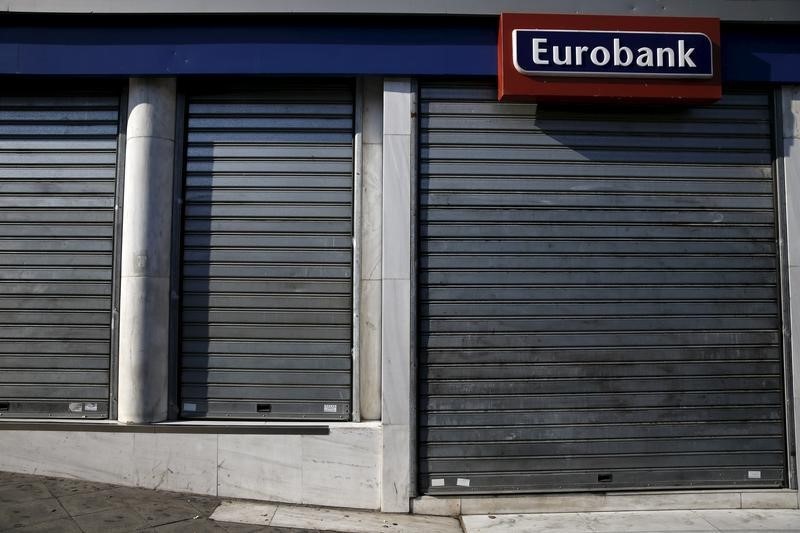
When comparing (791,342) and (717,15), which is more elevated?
(717,15)

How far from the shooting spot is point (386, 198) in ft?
19.4

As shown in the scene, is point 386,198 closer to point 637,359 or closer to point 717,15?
point 637,359

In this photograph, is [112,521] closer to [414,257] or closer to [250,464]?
[250,464]

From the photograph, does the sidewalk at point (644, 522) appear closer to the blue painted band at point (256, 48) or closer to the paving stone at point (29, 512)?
the paving stone at point (29, 512)

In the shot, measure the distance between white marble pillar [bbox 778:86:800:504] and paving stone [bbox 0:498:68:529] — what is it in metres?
7.29

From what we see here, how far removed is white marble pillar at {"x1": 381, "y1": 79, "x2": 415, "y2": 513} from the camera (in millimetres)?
5684

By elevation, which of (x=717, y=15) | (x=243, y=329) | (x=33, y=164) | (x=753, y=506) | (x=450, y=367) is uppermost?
(x=717, y=15)

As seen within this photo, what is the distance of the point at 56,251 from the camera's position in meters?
6.27

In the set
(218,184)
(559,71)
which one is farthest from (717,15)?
(218,184)

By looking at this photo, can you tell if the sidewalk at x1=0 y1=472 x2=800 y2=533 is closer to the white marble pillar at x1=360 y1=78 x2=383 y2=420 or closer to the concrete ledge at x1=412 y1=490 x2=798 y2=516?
the concrete ledge at x1=412 y1=490 x2=798 y2=516

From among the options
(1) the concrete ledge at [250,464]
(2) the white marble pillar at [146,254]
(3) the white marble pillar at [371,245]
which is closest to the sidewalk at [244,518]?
(1) the concrete ledge at [250,464]

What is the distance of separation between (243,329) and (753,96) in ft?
20.2

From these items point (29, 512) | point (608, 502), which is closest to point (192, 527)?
point (29, 512)

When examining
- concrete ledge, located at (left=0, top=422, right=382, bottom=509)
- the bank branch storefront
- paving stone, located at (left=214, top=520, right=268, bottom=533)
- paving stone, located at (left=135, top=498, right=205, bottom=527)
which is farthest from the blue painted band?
paving stone, located at (left=214, top=520, right=268, bottom=533)
